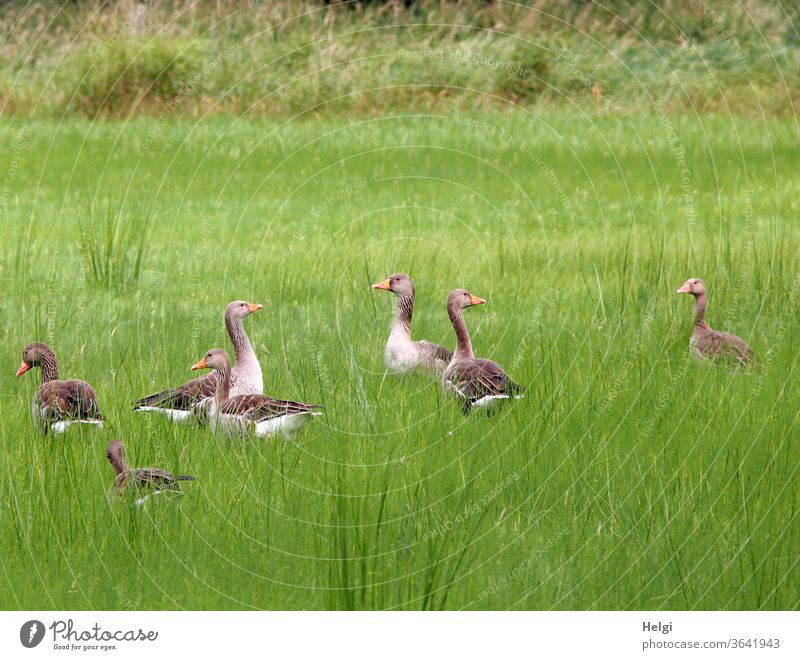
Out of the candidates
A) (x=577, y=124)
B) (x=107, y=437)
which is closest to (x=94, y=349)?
(x=107, y=437)

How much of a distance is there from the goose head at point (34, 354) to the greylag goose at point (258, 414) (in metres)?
1.58

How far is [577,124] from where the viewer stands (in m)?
23.0

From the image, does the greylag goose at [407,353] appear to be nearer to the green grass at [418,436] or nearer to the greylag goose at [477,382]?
the green grass at [418,436]

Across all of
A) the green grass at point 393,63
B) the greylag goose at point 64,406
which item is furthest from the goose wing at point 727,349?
the green grass at point 393,63

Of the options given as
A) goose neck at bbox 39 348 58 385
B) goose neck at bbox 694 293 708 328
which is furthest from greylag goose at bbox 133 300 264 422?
goose neck at bbox 694 293 708 328

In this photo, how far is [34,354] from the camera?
29.9 feet

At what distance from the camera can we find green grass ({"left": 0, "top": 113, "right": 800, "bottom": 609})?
6.18m

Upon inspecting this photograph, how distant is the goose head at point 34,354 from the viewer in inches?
359

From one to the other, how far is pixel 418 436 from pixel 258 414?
41.9 inches

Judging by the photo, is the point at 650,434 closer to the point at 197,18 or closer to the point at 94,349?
the point at 94,349

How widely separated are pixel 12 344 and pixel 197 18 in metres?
20.1

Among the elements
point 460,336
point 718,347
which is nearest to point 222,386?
point 460,336
